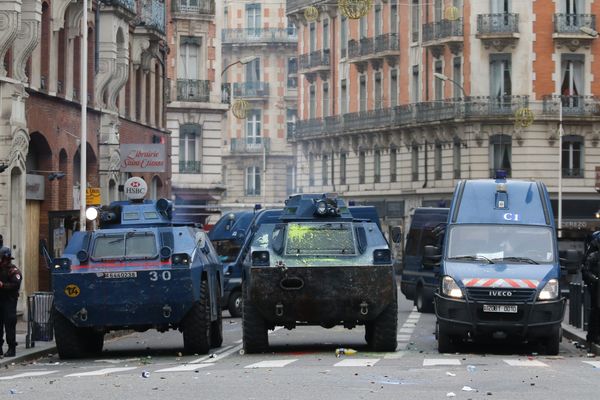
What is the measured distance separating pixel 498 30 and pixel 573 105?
442 cm

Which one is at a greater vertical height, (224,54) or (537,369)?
(224,54)

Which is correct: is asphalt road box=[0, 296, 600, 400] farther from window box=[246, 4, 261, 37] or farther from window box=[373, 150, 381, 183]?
window box=[246, 4, 261, 37]

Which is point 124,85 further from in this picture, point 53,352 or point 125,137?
point 53,352

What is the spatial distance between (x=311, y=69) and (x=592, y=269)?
2654 inches

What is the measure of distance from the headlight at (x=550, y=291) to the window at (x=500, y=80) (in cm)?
5084

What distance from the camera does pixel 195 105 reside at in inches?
3155

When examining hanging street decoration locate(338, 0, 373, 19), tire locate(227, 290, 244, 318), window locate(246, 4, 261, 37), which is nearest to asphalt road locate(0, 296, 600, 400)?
tire locate(227, 290, 244, 318)

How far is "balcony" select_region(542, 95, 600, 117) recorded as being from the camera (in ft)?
251

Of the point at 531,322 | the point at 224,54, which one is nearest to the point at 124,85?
the point at 531,322

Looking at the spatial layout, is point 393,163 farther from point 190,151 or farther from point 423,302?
point 423,302

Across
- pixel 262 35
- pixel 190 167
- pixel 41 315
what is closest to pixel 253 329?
pixel 41 315

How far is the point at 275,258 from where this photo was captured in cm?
2723

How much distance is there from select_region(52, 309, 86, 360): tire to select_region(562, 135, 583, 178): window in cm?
5159

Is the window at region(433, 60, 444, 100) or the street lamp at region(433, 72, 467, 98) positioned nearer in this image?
the street lamp at region(433, 72, 467, 98)
